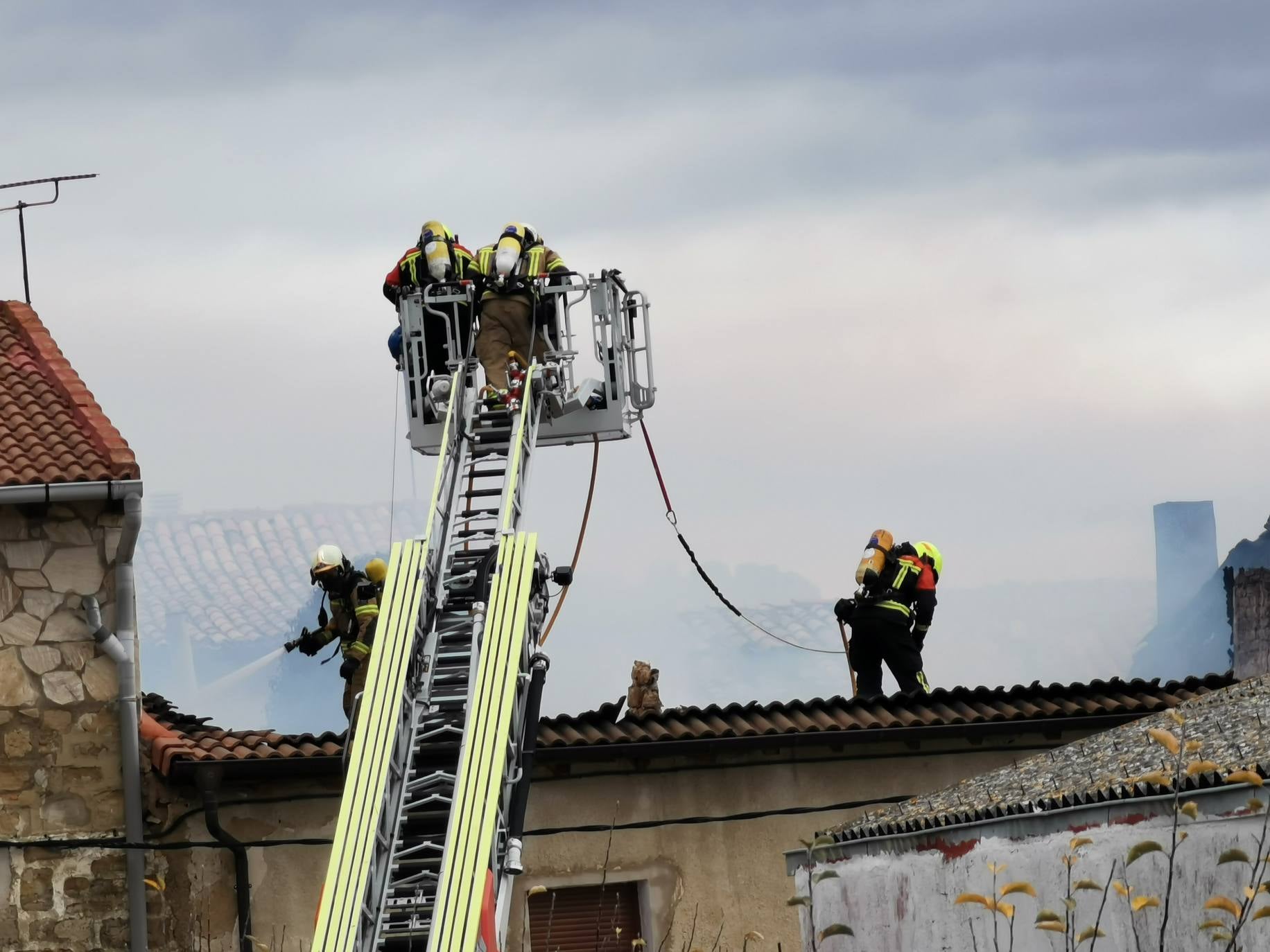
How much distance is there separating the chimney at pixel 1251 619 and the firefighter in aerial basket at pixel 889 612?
23.9ft

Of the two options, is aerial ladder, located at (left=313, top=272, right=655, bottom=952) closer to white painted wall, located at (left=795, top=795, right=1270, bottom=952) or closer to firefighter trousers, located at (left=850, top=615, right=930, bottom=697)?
white painted wall, located at (left=795, top=795, right=1270, bottom=952)

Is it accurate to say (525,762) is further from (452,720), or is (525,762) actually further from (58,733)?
(58,733)

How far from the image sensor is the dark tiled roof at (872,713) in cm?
1284

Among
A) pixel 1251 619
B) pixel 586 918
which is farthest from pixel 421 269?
pixel 1251 619

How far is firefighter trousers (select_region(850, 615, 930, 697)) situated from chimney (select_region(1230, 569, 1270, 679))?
736cm

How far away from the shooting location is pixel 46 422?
43.5 feet

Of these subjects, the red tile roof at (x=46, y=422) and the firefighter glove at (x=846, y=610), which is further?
the firefighter glove at (x=846, y=610)

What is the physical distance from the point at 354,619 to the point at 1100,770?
622cm

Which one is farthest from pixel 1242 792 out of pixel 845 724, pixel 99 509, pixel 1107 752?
pixel 99 509

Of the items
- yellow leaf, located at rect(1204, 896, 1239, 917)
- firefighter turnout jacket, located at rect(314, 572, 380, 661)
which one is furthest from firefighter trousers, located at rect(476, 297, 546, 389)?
yellow leaf, located at rect(1204, 896, 1239, 917)

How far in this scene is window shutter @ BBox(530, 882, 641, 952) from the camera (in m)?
12.9

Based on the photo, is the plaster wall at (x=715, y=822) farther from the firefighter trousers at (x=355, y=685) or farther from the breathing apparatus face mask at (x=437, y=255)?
the breathing apparatus face mask at (x=437, y=255)

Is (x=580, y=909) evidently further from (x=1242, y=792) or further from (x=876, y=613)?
(x=1242, y=792)

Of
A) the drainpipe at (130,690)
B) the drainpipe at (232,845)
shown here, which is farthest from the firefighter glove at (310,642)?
the drainpipe at (232,845)
